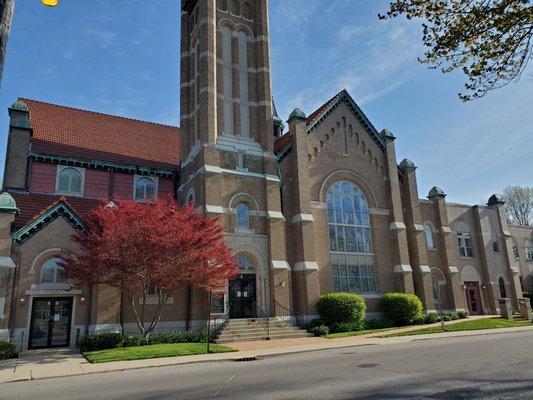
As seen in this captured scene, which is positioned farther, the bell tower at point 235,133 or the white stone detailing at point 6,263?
the bell tower at point 235,133

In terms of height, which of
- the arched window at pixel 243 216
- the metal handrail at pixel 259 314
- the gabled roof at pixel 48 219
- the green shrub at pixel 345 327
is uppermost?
the arched window at pixel 243 216

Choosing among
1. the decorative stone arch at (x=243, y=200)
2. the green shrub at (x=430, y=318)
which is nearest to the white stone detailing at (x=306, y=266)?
the decorative stone arch at (x=243, y=200)

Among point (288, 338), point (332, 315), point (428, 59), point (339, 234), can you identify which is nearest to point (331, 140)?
point (339, 234)

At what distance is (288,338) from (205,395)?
14731 mm

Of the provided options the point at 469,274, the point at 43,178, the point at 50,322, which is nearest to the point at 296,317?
the point at 50,322

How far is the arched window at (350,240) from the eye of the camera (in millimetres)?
29406

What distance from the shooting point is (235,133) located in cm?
2861

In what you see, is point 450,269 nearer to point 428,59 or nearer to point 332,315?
point 332,315

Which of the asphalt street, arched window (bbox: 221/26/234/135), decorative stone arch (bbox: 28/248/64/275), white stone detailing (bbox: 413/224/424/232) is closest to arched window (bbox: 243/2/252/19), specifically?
arched window (bbox: 221/26/234/135)

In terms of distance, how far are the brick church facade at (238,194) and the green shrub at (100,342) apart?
6.53 feet

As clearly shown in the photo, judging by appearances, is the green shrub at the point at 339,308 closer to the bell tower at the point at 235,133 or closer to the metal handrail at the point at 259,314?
the bell tower at the point at 235,133

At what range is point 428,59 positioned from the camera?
347 inches

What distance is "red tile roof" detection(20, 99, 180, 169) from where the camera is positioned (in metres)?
27.9

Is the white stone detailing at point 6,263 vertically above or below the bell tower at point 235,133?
below
